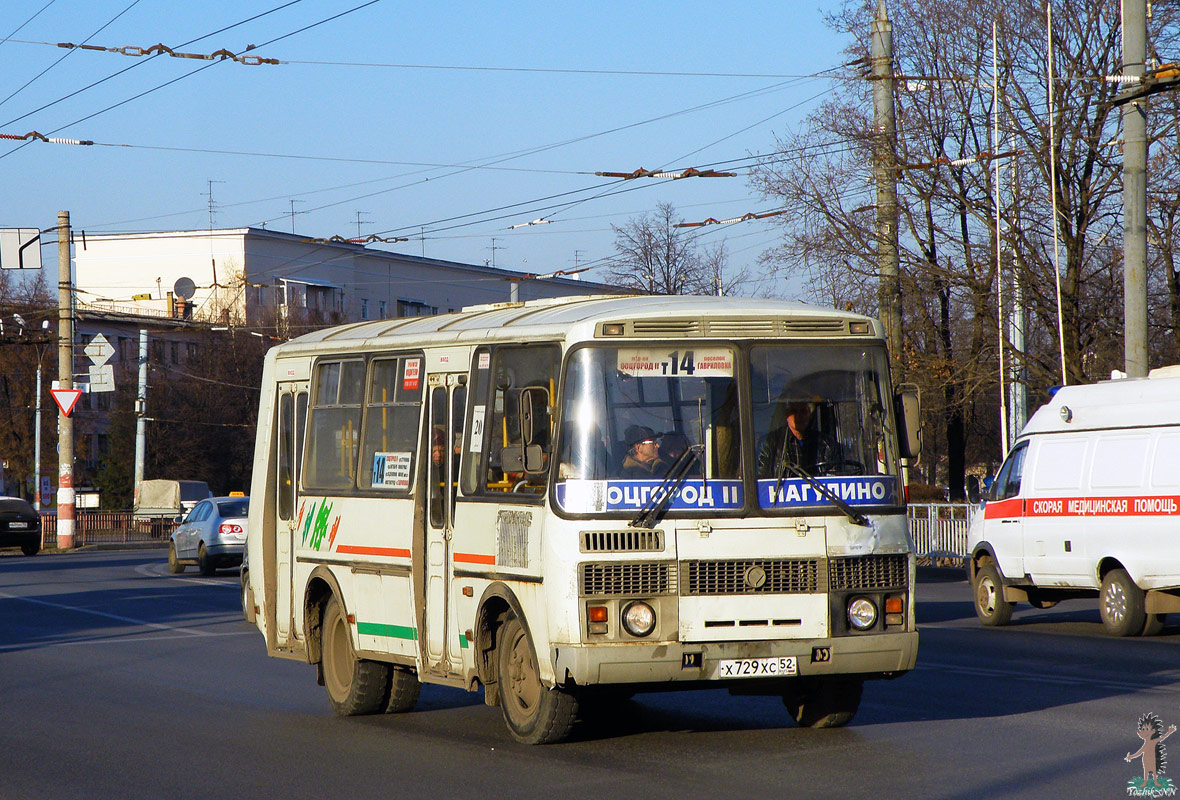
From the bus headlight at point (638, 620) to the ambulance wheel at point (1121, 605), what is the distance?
31.9 feet

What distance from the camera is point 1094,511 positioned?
57.5ft

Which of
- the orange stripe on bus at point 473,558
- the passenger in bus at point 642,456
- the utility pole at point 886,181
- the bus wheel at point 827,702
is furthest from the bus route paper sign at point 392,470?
the utility pole at point 886,181

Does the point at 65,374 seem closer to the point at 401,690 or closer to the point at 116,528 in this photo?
the point at 116,528

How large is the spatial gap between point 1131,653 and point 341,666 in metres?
8.01

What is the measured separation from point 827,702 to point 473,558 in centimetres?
247

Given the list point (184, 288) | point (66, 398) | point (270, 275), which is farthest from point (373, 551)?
point (270, 275)

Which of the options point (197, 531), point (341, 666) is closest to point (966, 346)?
point (197, 531)

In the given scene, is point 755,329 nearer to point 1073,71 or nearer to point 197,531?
point 197,531

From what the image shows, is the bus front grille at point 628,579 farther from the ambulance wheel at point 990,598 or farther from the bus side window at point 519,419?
the ambulance wheel at point 990,598

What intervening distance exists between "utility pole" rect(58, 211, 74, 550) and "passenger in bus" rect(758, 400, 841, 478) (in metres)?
37.2

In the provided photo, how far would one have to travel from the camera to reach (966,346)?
3803 cm

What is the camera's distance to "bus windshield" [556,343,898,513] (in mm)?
9227

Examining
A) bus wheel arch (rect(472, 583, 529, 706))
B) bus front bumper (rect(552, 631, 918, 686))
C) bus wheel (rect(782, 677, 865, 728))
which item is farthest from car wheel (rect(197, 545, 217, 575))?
bus front bumper (rect(552, 631, 918, 686))

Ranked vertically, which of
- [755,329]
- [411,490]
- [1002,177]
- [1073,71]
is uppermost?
[1073,71]
